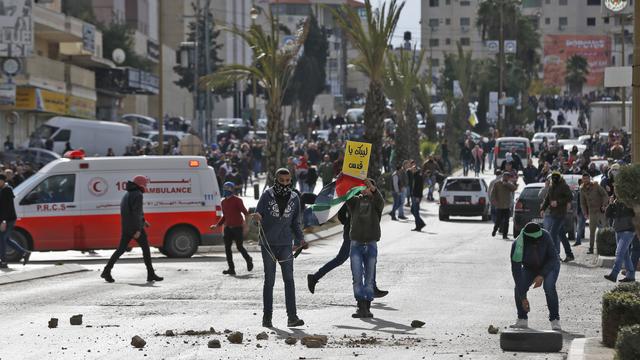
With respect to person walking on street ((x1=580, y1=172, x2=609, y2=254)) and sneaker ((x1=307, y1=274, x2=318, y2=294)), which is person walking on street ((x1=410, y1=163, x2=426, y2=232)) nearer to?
person walking on street ((x1=580, y1=172, x2=609, y2=254))

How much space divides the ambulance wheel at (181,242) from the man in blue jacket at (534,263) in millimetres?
13216

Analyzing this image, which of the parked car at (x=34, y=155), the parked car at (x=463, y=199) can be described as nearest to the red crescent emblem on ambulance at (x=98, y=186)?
the parked car at (x=463, y=199)

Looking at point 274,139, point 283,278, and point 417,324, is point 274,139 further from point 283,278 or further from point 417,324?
point 417,324

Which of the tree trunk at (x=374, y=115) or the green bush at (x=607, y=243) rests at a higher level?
the tree trunk at (x=374, y=115)

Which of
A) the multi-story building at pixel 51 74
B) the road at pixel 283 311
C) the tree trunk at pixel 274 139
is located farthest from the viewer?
the multi-story building at pixel 51 74

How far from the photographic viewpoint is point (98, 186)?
2675 cm

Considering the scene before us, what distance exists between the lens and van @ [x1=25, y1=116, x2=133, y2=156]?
191ft

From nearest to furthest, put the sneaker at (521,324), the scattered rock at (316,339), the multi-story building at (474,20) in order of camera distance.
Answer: the scattered rock at (316,339)
the sneaker at (521,324)
the multi-story building at (474,20)

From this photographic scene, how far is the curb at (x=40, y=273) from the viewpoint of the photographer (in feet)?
69.9

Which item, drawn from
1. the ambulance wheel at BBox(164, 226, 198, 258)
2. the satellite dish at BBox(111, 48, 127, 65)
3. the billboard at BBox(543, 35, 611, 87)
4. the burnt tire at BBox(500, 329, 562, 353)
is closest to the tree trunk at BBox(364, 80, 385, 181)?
the ambulance wheel at BBox(164, 226, 198, 258)

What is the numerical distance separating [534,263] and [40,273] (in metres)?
10.4

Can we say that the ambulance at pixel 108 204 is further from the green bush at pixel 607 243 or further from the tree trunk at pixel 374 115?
the tree trunk at pixel 374 115

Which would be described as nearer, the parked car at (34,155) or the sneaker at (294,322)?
the sneaker at (294,322)

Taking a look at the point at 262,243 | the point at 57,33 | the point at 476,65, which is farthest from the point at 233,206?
the point at 476,65
